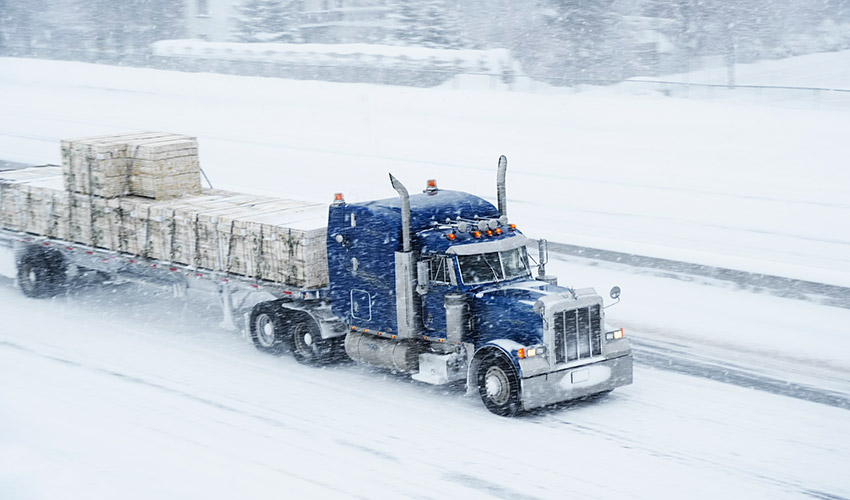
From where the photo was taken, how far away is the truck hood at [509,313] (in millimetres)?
13406

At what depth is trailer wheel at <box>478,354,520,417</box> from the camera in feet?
44.0

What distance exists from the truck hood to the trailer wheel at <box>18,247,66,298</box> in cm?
1009

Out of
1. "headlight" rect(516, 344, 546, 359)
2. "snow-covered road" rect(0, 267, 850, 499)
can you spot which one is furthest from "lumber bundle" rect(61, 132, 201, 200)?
"headlight" rect(516, 344, 546, 359)

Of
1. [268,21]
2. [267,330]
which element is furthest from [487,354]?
[268,21]

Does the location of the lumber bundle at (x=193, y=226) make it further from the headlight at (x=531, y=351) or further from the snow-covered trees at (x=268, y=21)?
the snow-covered trees at (x=268, y=21)

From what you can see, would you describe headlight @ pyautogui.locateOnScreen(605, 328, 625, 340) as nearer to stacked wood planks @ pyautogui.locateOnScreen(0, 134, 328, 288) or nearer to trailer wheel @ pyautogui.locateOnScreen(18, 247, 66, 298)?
stacked wood planks @ pyautogui.locateOnScreen(0, 134, 328, 288)

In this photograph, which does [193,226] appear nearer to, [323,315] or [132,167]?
[132,167]

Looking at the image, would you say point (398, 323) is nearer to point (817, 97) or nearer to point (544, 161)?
point (544, 161)

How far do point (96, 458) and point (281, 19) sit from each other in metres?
50.7

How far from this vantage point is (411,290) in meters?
14.3

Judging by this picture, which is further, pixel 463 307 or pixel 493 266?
pixel 493 266

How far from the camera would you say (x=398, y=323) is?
14.5 meters

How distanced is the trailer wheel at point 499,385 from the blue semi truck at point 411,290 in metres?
0.02

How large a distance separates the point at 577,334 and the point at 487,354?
1.23 metres
